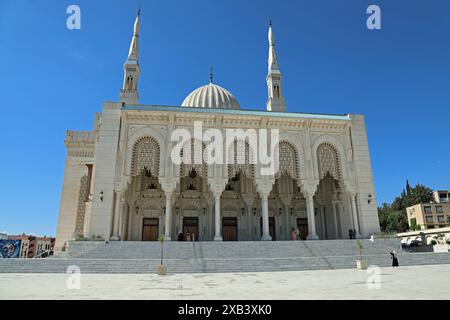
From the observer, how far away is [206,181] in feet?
71.7

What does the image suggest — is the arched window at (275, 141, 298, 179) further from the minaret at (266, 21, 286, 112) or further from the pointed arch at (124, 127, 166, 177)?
the pointed arch at (124, 127, 166, 177)

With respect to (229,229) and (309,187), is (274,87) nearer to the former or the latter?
(309,187)

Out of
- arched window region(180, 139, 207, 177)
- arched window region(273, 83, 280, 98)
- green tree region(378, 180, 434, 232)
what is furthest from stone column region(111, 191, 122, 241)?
green tree region(378, 180, 434, 232)

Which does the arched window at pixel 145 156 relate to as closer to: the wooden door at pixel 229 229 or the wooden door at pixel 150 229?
the wooden door at pixel 150 229

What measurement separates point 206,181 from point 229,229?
3.99 metres

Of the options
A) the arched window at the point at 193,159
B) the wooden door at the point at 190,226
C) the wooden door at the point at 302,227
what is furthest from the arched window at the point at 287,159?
the wooden door at the point at 190,226

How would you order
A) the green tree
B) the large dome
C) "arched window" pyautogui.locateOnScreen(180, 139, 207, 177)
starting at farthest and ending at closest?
the green tree < the large dome < "arched window" pyautogui.locateOnScreen(180, 139, 207, 177)

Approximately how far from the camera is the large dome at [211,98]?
27.4m

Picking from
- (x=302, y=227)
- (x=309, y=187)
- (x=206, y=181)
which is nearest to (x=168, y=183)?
(x=206, y=181)

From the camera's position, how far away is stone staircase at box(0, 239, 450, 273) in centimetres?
1287

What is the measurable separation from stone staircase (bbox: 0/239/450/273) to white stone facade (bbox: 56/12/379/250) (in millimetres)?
1881

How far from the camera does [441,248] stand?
24500 mm
